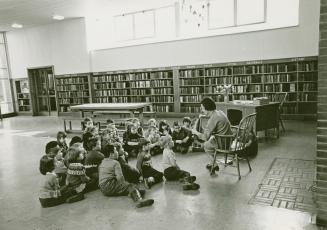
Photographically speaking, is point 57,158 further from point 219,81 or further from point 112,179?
point 219,81

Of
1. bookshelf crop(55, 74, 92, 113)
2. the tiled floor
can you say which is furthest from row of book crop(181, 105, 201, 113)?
the tiled floor

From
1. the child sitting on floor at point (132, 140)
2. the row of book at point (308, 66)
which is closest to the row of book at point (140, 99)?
the child sitting on floor at point (132, 140)

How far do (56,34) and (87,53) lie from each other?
201 cm

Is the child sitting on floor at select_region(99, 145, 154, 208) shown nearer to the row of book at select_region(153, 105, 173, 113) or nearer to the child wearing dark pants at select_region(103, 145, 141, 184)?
the child wearing dark pants at select_region(103, 145, 141, 184)

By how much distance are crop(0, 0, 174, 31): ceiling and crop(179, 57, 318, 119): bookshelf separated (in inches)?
114

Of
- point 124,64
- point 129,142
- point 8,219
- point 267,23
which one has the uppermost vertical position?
point 267,23

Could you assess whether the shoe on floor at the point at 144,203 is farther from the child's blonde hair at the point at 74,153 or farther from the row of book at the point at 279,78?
the row of book at the point at 279,78

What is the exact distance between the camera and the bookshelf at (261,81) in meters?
8.67

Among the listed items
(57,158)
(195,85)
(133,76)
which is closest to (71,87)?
(133,76)

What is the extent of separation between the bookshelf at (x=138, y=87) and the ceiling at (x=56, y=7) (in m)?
2.43

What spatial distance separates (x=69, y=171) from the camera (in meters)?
4.00

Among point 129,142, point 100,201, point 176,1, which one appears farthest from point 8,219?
point 176,1

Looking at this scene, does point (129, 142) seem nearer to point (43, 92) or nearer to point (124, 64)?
point (124, 64)

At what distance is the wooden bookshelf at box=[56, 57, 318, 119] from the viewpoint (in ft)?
28.8
